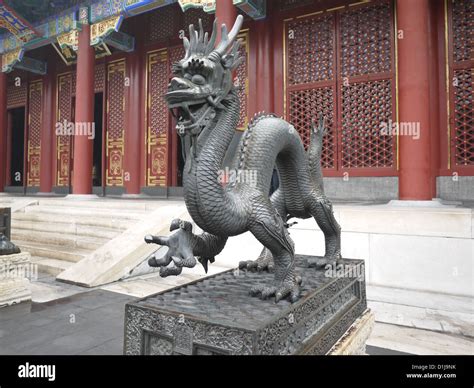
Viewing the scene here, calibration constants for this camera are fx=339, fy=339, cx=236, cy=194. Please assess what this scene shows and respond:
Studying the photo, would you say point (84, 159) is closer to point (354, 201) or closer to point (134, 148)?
point (134, 148)

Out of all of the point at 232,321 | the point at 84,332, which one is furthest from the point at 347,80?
the point at 232,321

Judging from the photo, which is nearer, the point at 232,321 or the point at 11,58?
the point at 232,321

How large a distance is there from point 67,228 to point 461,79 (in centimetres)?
746

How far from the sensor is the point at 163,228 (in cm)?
502

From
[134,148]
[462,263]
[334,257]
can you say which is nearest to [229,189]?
[334,257]

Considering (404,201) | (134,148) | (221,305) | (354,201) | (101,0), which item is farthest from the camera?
(134,148)

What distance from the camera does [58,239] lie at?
18.9ft

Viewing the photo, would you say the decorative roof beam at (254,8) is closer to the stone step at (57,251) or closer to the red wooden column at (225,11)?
the red wooden column at (225,11)

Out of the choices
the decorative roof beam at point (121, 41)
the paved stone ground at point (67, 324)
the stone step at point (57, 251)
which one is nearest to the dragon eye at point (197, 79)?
the paved stone ground at point (67, 324)

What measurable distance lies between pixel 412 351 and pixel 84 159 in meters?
8.07

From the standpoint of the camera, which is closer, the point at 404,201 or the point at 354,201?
the point at 404,201

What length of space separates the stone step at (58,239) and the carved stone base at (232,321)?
400 centimetres

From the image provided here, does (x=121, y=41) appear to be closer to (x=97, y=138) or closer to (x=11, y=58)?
(x=11, y=58)

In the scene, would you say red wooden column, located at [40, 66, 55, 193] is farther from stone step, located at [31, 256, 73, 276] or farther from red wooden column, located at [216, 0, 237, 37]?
red wooden column, located at [216, 0, 237, 37]
